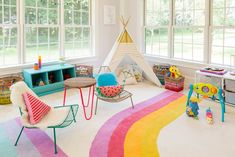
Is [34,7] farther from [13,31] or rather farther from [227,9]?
[227,9]

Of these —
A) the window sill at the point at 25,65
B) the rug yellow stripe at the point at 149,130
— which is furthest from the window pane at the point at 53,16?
the rug yellow stripe at the point at 149,130

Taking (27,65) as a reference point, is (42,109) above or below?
below

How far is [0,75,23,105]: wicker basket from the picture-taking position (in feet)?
13.7

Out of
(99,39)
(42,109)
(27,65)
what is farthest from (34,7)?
(42,109)

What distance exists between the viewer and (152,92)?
486 centimetres

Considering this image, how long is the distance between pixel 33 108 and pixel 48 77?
2232 millimetres

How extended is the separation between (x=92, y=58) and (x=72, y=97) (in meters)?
1.58

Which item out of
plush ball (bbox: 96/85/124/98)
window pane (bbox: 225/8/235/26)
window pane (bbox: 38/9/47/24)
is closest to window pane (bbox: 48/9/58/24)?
window pane (bbox: 38/9/47/24)

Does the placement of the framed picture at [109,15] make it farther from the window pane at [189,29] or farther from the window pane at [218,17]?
the window pane at [218,17]

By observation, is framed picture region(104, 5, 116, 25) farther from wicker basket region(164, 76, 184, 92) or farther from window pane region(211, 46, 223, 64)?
window pane region(211, 46, 223, 64)

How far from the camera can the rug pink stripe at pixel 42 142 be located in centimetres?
257

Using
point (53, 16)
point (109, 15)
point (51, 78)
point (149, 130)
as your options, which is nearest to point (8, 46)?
point (51, 78)

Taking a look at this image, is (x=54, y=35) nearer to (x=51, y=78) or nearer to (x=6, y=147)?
(x=51, y=78)

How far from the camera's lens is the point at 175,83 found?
16.0 ft
